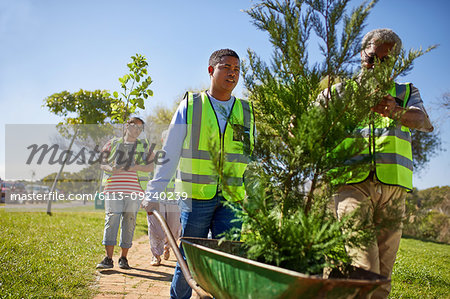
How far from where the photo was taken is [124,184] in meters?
5.33

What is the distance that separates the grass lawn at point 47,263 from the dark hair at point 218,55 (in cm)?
283

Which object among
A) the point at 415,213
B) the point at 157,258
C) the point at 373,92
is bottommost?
the point at 157,258

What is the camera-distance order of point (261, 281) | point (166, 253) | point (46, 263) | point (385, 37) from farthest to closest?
point (166, 253) < point (46, 263) < point (385, 37) < point (261, 281)

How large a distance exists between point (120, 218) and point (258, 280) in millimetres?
4409

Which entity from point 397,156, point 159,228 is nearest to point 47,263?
point 159,228

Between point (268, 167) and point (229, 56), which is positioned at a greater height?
point (229, 56)

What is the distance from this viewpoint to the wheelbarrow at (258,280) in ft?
4.10

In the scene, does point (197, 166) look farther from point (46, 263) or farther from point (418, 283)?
point (418, 283)

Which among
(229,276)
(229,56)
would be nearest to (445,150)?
(229,56)

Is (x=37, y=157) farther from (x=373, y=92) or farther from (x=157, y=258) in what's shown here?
(x=373, y=92)

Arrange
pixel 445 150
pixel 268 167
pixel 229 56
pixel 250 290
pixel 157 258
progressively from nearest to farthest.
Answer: pixel 250 290
pixel 268 167
pixel 229 56
pixel 157 258
pixel 445 150

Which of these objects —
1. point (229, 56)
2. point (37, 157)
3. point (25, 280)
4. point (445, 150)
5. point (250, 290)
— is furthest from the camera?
point (445, 150)

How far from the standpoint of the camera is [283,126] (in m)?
1.75

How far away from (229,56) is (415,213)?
6.12ft
